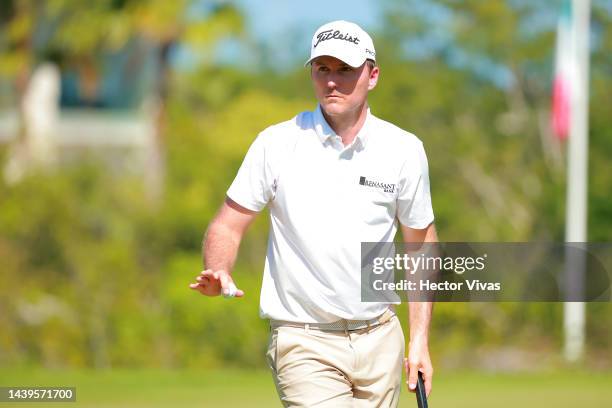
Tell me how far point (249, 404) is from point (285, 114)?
821 inches

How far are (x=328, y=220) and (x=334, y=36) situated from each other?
788 mm

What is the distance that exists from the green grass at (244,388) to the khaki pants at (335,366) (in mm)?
6906

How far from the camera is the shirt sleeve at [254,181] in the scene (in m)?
5.13

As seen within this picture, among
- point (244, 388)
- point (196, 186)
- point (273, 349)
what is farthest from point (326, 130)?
point (196, 186)

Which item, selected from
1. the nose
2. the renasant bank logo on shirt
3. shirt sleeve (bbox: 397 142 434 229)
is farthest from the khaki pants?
the nose

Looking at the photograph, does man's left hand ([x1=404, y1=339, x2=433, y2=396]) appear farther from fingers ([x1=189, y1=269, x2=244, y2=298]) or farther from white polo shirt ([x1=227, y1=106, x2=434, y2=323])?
fingers ([x1=189, y1=269, x2=244, y2=298])

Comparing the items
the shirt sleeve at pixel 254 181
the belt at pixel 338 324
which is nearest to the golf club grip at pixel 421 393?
the belt at pixel 338 324

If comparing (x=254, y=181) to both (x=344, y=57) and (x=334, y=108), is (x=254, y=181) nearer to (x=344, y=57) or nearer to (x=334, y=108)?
(x=334, y=108)

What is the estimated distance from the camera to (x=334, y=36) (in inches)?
200

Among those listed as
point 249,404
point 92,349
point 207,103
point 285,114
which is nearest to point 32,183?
point 92,349

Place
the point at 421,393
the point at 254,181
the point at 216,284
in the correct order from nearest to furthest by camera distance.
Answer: the point at 216,284 < the point at 254,181 < the point at 421,393

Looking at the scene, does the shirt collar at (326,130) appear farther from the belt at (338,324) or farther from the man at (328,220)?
the belt at (338,324)

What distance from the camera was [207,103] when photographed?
42.8 m

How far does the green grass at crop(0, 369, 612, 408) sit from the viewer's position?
12.5 meters
